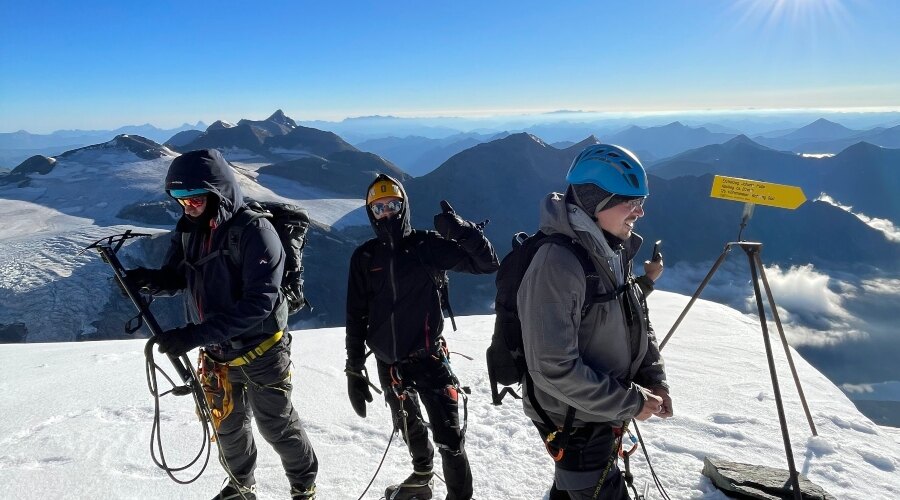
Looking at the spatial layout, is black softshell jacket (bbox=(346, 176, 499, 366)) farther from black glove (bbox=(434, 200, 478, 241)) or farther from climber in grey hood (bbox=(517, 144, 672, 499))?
climber in grey hood (bbox=(517, 144, 672, 499))

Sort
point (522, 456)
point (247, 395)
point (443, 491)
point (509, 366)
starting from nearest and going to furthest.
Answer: point (509, 366) < point (247, 395) < point (443, 491) < point (522, 456)

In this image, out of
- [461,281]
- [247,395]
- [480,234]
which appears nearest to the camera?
[247,395]

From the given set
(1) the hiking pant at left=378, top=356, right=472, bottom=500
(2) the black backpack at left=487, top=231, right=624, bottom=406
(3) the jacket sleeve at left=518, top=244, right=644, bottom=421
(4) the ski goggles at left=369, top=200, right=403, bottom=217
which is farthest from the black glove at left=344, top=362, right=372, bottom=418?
(3) the jacket sleeve at left=518, top=244, right=644, bottom=421

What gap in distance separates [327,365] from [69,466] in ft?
14.0

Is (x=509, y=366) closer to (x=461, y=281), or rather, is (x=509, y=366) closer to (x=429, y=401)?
(x=429, y=401)

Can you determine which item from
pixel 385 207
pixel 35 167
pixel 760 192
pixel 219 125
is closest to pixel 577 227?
pixel 385 207

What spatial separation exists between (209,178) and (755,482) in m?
6.51

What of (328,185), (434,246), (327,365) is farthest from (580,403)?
(328,185)

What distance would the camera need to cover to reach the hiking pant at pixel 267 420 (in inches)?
170

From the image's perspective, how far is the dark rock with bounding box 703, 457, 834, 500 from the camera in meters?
4.97

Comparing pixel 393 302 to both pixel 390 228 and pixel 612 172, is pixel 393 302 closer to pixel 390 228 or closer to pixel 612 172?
pixel 390 228

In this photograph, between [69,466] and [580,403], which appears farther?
[69,466]

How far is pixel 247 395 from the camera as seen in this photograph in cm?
441

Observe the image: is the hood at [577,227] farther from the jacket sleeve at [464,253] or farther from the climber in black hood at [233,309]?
the climber in black hood at [233,309]
